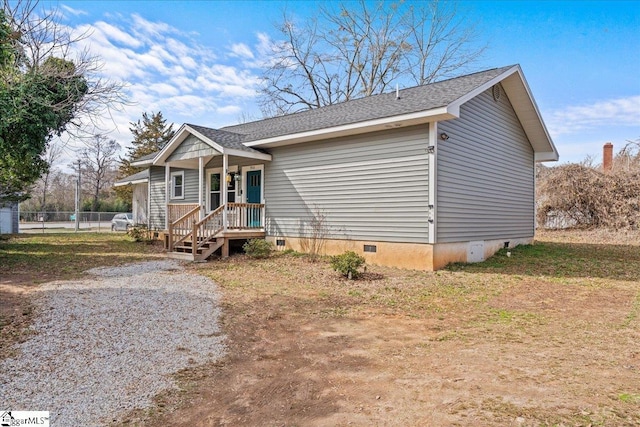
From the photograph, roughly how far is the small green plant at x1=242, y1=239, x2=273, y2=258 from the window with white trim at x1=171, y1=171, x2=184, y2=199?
21.2 feet

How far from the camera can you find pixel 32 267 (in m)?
9.41

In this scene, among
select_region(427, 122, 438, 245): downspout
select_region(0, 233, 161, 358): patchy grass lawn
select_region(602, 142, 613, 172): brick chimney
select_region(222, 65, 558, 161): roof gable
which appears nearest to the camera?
select_region(0, 233, 161, 358): patchy grass lawn

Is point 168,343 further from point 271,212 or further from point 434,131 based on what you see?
point 271,212

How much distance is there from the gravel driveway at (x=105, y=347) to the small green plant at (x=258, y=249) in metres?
3.58

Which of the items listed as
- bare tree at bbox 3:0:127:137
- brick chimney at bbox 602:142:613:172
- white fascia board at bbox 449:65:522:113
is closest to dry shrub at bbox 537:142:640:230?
brick chimney at bbox 602:142:613:172

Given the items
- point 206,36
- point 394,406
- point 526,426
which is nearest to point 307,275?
point 394,406

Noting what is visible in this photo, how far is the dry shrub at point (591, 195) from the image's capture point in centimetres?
1580

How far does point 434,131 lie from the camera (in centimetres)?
882

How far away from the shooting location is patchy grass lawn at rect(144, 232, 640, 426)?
2873 millimetres

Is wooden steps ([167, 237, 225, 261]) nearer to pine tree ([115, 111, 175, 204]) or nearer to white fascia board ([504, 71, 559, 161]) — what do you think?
white fascia board ([504, 71, 559, 161])

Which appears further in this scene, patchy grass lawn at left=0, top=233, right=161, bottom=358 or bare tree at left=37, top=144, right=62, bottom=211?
bare tree at left=37, top=144, right=62, bottom=211

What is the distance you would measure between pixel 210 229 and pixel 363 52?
60.3 ft

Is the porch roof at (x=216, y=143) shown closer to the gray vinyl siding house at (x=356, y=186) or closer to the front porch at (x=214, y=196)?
the front porch at (x=214, y=196)

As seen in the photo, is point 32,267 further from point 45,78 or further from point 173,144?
point 173,144
